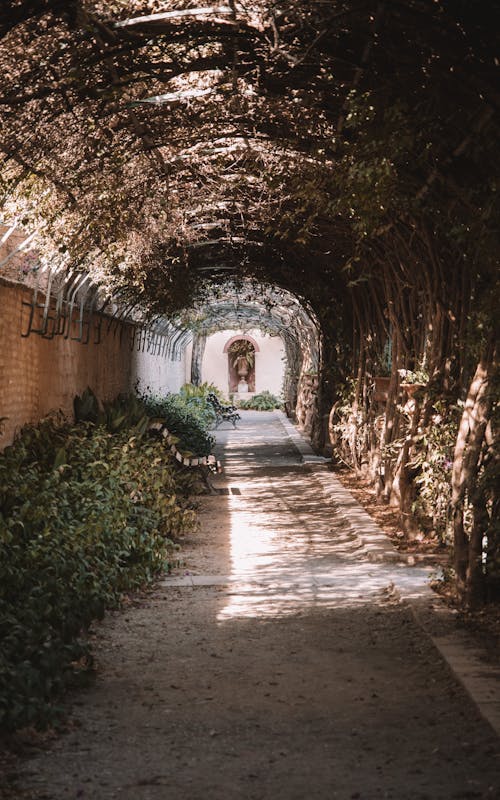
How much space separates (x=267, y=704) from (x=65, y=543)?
1.98m

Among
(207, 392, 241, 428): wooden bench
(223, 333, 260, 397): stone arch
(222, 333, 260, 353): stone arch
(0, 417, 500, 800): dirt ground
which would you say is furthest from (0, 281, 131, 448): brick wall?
(223, 333, 260, 397): stone arch

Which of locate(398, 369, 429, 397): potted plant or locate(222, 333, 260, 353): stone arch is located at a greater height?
locate(222, 333, 260, 353): stone arch

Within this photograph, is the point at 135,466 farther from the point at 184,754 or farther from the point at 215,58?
the point at 184,754

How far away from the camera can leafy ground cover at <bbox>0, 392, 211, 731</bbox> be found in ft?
→ 14.7

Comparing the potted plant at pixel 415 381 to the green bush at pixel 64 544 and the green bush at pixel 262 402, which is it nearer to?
the green bush at pixel 64 544

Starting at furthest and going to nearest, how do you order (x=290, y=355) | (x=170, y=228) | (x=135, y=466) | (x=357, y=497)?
(x=290, y=355)
(x=357, y=497)
(x=170, y=228)
(x=135, y=466)

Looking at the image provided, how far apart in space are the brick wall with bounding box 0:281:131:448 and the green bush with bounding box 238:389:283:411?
83.6 feet

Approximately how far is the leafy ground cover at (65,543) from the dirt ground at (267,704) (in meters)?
0.20

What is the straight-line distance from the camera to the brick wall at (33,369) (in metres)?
8.59

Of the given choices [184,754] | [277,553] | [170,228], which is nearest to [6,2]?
[184,754]

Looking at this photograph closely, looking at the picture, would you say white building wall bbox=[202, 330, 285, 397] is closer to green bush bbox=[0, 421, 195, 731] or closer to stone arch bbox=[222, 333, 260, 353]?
stone arch bbox=[222, 333, 260, 353]

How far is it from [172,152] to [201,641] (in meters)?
4.33

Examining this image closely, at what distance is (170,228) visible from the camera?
10953 millimetres

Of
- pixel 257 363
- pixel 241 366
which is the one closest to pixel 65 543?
pixel 257 363
